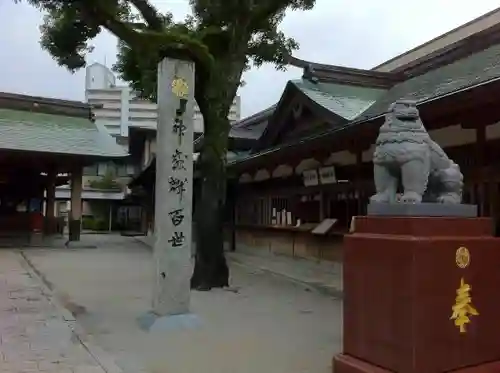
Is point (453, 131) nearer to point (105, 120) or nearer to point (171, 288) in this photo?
point (171, 288)

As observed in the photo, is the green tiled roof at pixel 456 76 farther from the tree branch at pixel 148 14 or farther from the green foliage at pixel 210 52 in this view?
the tree branch at pixel 148 14

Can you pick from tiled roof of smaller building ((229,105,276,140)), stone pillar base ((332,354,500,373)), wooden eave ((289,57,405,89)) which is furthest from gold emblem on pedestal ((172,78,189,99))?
tiled roof of smaller building ((229,105,276,140))

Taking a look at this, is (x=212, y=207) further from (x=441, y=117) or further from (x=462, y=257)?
(x=462, y=257)

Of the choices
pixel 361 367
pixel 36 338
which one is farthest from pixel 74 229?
pixel 361 367

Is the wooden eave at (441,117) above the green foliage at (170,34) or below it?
below

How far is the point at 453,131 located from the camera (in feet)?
28.6

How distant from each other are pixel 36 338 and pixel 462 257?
15.8 ft

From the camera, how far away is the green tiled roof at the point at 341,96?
45.8 ft

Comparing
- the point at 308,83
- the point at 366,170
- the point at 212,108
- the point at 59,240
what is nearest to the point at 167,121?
the point at 212,108

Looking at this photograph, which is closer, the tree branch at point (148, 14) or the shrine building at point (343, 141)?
the shrine building at point (343, 141)

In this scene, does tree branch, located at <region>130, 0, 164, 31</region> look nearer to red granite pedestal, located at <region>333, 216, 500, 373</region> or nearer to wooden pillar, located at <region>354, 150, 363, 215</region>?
wooden pillar, located at <region>354, 150, 363, 215</region>

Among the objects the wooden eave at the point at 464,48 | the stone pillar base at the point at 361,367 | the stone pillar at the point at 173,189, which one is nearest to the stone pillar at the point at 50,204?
the wooden eave at the point at 464,48

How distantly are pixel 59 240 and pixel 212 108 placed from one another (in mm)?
14451

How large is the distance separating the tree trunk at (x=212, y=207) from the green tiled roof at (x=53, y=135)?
1048 cm
